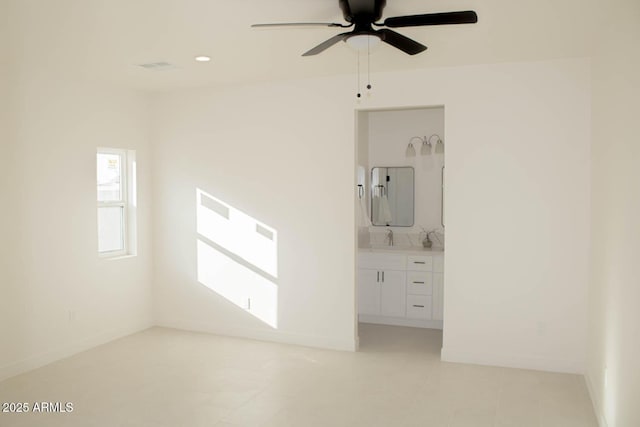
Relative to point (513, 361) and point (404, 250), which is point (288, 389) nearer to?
point (513, 361)

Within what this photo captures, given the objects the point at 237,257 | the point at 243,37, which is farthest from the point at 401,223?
the point at 243,37

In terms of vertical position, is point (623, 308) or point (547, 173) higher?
point (547, 173)

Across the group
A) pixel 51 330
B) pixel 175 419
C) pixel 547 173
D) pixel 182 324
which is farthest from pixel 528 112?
pixel 51 330

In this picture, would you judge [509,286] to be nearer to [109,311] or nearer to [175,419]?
[175,419]

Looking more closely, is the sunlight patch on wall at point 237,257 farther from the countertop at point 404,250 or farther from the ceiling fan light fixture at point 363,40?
the ceiling fan light fixture at point 363,40

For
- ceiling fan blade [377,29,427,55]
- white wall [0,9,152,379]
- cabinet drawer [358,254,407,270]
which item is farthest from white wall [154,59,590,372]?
ceiling fan blade [377,29,427,55]

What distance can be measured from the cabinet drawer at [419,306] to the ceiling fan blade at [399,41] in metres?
3.38

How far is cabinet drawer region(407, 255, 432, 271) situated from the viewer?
19.1 feet

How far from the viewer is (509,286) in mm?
4617

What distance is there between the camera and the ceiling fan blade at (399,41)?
114 inches

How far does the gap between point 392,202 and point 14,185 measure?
13.3 feet

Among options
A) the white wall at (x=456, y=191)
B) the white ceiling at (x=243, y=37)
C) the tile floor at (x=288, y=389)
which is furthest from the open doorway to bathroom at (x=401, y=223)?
the white ceiling at (x=243, y=37)

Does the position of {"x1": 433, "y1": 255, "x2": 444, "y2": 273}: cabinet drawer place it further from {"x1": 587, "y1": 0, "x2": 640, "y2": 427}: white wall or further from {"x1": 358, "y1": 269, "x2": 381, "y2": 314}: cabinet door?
{"x1": 587, "y1": 0, "x2": 640, "y2": 427}: white wall

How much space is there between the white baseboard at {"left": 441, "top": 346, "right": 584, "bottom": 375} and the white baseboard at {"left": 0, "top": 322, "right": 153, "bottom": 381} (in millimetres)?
3410
